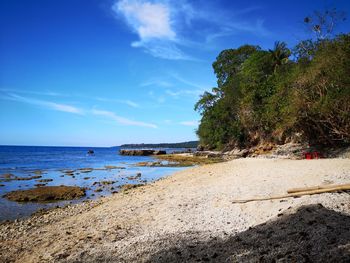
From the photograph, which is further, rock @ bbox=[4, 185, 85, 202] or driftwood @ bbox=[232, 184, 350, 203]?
rock @ bbox=[4, 185, 85, 202]

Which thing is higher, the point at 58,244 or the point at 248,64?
the point at 248,64

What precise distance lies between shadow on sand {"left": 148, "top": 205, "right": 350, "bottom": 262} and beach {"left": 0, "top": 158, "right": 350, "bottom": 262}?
0.02 meters

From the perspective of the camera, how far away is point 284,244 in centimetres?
565

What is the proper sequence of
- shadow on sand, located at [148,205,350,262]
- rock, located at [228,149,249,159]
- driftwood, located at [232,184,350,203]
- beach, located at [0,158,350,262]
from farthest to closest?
rock, located at [228,149,249,159] < driftwood, located at [232,184,350,203] < beach, located at [0,158,350,262] < shadow on sand, located at [148,205,350,262]

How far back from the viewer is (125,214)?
10.9 m

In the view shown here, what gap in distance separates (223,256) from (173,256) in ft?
3.65

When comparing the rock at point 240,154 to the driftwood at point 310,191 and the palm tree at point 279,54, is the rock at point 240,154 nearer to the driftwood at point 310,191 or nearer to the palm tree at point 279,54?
the palm tree at point 279,54

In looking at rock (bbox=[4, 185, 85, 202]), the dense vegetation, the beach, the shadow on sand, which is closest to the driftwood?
the beach

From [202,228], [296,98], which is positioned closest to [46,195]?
[202,228]

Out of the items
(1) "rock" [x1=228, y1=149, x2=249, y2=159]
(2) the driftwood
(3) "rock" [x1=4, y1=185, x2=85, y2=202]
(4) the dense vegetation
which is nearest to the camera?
(2) the driftwood

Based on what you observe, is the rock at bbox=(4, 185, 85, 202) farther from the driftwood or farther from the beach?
the driftwood

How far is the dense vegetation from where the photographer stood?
870 inches

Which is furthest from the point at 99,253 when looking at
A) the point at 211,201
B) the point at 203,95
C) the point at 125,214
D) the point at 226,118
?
the point at 203,95

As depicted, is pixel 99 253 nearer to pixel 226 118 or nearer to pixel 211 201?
pixel 211 201
